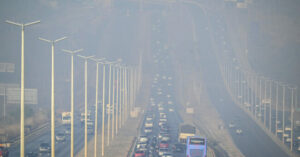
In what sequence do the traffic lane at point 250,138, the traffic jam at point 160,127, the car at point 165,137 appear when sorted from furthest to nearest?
the car at point 165,137 → the traffic lane at point 250,138 → the traffic jam at point 160,127

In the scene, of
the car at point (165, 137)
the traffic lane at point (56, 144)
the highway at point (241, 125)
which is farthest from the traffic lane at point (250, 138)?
the traffic lane at point (56, 144)

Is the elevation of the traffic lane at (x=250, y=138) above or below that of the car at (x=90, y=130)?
below

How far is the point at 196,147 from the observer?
65.5 meters

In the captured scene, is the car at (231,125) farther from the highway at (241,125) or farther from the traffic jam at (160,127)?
the traffic jam at (160,127)

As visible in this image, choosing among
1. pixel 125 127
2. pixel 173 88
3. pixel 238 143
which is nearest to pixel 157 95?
pixel 173 88

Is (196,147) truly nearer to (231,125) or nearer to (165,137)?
(165,137)

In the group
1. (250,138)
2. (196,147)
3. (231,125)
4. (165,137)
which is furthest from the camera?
(231,125)

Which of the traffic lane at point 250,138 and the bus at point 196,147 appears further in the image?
the traffic lane at point 250,138

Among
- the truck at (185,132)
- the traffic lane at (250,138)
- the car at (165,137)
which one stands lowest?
the traffic lane at (250,138)

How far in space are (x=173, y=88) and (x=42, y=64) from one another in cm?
4283

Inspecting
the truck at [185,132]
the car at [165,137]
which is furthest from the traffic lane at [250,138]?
the car at [165,137]

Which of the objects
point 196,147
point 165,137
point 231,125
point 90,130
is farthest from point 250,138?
point 196,147

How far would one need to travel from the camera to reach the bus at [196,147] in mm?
64931

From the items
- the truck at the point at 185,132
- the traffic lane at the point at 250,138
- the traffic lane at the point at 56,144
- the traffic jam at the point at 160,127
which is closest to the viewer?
the traffic lane at the point at 56,144
